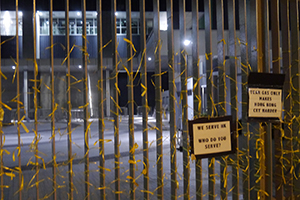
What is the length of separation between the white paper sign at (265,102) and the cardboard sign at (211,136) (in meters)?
0.21

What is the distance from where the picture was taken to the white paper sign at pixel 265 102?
1.89 m

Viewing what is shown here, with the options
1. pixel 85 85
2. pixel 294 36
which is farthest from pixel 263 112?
pixel 85 85

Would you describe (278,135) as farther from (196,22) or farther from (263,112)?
(196,22)

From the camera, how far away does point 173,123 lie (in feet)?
5.72

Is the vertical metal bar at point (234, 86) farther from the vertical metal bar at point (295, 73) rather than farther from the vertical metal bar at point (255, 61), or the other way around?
the vertical metal bar at point (295, 73)

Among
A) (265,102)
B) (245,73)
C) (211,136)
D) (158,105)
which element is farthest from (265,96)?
(158,105)

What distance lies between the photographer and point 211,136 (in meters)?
1.77

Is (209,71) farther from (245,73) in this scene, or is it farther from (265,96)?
(265,96)

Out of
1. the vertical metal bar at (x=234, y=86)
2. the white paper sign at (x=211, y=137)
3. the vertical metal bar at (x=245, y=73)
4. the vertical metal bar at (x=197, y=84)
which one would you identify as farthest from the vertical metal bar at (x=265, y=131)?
the vertical metal bar at (x=197, y=84)

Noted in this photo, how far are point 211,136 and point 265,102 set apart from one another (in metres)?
0.51

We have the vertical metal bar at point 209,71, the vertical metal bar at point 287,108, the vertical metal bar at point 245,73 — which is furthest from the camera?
the vertical metal bar at point 287,108

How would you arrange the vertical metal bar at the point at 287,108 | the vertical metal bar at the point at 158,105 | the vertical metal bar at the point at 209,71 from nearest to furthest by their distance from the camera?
the vertical metal bar at the point at 158,105
the vertical metal bar at the point at 209,71
the vertical metal bar at the point at 287,108

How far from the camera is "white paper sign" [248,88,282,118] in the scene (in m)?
1.89

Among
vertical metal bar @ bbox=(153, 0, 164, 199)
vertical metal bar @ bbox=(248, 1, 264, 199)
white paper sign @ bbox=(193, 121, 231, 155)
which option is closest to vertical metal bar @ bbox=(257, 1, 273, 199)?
vertical metal bar @ bbox=(248, 1, 264, 199)
